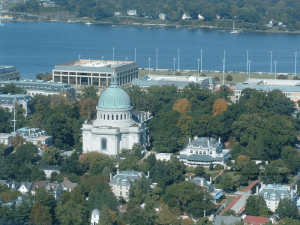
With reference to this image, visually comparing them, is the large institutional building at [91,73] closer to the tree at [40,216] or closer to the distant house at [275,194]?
the distant house at [275,194]

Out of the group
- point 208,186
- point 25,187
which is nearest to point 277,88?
point 208,186

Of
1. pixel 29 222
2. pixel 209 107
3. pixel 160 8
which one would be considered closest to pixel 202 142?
pixel 209 107

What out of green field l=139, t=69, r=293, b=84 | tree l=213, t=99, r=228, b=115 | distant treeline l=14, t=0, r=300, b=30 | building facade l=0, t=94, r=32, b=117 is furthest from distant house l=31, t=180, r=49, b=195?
distant treeline l=14, t=0, r=300, b=30

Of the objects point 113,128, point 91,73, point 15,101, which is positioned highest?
point 91,73

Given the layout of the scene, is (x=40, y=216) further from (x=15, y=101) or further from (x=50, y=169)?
(x=15, y=101)

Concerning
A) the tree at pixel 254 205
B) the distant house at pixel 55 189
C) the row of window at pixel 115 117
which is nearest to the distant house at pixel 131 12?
the row of window at pixel 115 117
